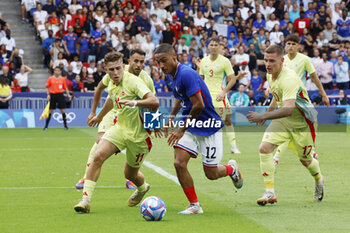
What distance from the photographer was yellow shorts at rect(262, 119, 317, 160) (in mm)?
8914

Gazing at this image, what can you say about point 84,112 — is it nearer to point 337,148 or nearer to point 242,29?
point 242,29

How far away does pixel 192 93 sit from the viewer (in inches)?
308

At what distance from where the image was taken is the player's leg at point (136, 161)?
8.45 meters

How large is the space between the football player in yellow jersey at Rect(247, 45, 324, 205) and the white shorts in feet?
2.80

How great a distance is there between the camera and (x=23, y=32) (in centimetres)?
3066

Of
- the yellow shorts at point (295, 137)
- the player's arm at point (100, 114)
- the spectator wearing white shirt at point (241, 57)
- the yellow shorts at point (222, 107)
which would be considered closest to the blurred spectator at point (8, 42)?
the spectator wearing white shirt at point (241, 57)

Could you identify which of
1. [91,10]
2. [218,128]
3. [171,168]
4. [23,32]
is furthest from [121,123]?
[23,32]

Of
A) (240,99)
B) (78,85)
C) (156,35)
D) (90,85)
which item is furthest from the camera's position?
(156,35)

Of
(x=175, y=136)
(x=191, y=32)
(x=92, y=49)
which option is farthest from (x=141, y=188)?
(x=191, y=32)

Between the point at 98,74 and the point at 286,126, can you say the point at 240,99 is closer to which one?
the point at 98,74

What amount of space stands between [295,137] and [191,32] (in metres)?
21.1

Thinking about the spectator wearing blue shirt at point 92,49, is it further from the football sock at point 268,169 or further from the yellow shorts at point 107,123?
the football sock at point 268,169

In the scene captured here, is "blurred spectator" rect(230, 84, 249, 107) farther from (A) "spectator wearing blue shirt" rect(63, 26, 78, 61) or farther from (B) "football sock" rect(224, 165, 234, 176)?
(B) "football sock" rect(224, 165, 234, 176)

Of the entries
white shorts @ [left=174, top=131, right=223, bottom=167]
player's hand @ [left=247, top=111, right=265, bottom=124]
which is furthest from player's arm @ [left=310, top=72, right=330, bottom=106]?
player's hand @ [left=247, top=111, right=265, bottom=124]
